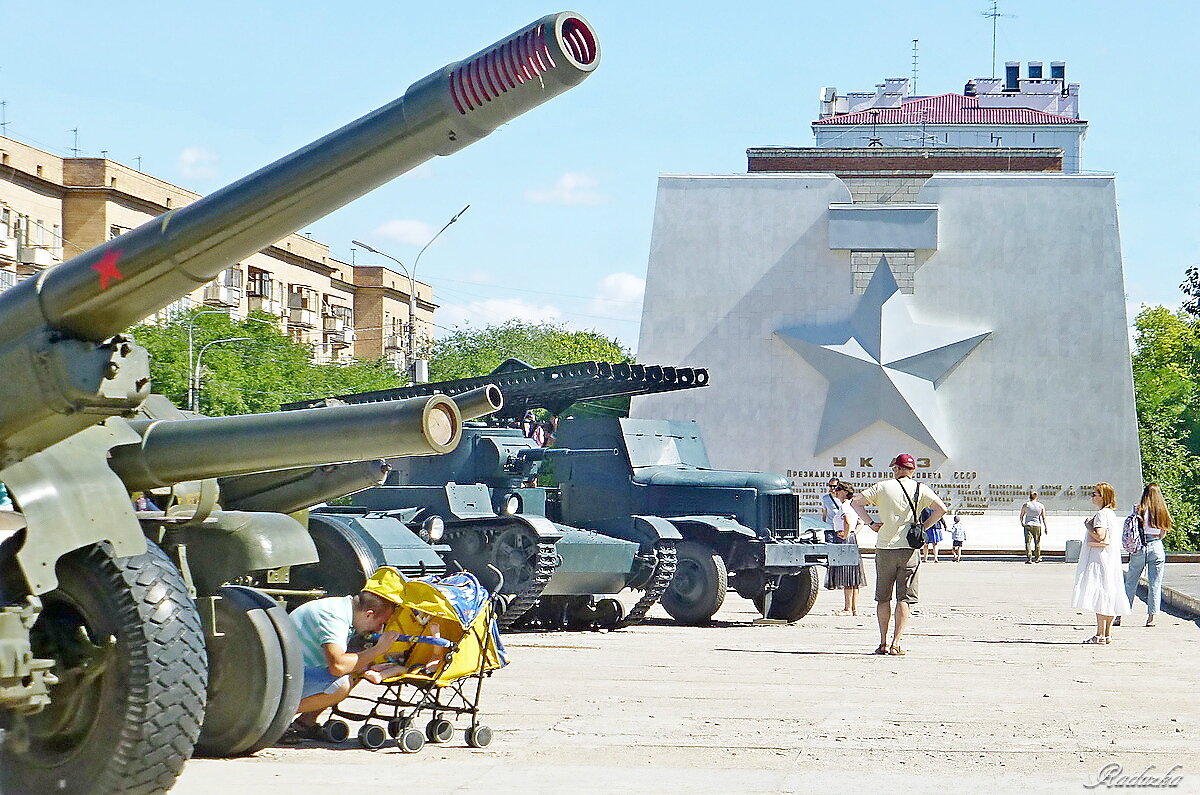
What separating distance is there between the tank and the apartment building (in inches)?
1059

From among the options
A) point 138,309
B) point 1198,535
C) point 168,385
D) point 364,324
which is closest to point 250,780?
point 138,309

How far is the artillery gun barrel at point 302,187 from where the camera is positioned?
14.0 feet

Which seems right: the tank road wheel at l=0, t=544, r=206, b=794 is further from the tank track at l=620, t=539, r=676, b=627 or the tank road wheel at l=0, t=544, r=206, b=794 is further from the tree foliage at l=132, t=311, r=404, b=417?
the tree foliage at l=132, t=311, r=404, b=417

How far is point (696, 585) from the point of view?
1728cm

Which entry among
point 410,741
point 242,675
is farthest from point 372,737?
point 242,675

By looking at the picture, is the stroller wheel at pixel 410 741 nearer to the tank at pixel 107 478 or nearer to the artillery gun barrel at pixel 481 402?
the artillery gun barrel at pixel 481 402

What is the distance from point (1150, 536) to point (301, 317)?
4949 cm

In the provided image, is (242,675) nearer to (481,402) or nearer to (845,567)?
(481,402)

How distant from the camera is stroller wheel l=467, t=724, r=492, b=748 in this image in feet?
26.9

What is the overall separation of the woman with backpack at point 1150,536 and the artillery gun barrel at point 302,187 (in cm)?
1306

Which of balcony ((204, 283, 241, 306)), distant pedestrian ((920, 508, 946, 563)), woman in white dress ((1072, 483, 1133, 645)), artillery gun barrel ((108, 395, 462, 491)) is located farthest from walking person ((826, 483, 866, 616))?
balcony ((204, 283, 241, 306))

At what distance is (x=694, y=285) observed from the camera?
122 feet

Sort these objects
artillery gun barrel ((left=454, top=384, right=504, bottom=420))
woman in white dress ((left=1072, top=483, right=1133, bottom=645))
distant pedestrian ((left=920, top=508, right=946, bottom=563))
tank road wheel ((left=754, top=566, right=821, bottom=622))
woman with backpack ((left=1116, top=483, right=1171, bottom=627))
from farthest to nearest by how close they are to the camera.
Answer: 1. tank road wheel ((left=754, top=566, right=821, bottom=622))
2. woman with backpack ((left=1116, top=483, right=1171, bottom=627))
3. woman in white dress ((left=1072, top=483, right=1133, bottom=645))
4. distant pedestrian ((left=920, top=508, right=946, bottom=563))
5. artillery gun barrel ((left=454, top=384, right=504, bottom=420))

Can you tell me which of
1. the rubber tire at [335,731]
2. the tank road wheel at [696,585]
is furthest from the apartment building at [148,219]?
the rubber tire at [335,731]
